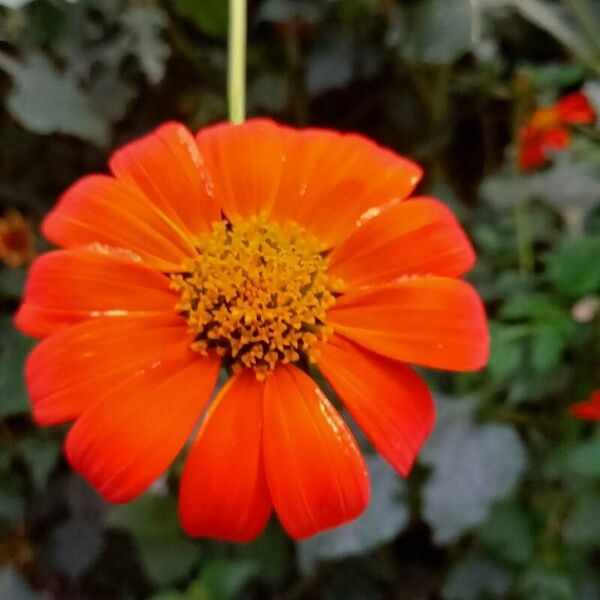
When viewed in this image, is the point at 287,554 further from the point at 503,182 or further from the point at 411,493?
the point at 503,182

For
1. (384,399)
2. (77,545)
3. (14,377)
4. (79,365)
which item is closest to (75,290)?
(79,365)

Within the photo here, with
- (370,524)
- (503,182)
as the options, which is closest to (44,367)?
(370,524)

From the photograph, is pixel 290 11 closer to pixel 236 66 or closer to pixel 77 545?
pixel 236 66

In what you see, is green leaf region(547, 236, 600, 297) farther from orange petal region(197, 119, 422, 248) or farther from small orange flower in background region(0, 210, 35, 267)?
small orange flower in background region(0, 210, 35, 267)

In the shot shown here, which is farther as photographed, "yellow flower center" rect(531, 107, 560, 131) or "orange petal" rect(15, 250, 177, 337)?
"yellow flower center" rect(531, 107, 560, 131)

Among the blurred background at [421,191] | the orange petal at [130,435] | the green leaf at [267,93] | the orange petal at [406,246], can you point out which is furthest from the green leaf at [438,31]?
the orange petal at [130,435]

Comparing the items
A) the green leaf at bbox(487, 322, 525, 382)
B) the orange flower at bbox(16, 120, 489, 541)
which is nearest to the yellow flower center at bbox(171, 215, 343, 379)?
the orange flower at bbox(16, 120, 489, 541)
